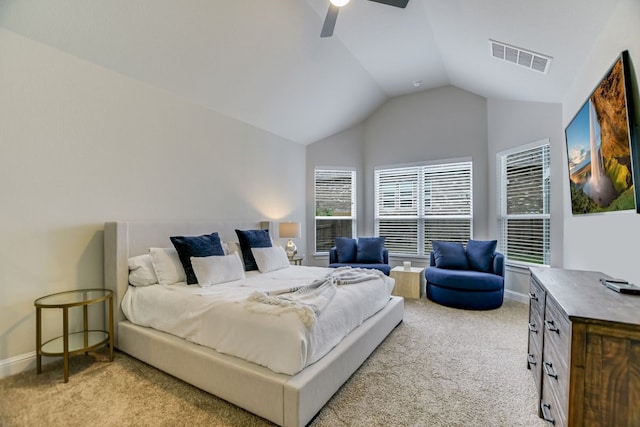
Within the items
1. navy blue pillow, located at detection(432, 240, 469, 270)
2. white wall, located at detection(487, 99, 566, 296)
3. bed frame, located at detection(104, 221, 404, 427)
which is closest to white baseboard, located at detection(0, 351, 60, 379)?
bed frame, located at detection(104, 221, 404, 427)

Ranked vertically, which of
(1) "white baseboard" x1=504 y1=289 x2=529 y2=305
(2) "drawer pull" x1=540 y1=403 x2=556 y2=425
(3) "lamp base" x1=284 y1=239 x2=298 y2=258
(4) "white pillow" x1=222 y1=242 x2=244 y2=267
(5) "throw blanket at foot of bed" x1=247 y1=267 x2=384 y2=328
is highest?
(4) "white pillow" x1=222 y1=242 x2=244 y2=267

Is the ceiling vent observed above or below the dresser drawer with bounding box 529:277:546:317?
above

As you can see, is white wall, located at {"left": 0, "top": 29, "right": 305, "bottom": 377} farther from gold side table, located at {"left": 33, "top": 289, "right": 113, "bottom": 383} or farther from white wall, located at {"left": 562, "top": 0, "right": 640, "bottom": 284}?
white wall, located at {"left": 562, "top": 0, "right": 640, "bottom": 284}

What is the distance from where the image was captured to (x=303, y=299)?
7.77 ft

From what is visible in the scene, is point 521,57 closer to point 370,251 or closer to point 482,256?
point 482,256

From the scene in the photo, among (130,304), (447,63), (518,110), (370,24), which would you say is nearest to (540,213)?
(518,110)

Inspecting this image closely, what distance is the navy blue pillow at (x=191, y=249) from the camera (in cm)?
301

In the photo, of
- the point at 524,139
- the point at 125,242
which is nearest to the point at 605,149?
the point at 524,139

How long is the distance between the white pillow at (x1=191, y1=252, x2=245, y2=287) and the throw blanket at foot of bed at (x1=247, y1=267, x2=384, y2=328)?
0.78m

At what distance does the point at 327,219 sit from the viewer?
6.27m

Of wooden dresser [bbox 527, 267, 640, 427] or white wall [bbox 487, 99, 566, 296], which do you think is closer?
wooden dresser [bbox 527, 267, 640, 427]

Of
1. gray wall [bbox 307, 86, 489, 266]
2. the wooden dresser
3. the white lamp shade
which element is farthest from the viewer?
gray wall [bbox 307, 86, 489, 266]

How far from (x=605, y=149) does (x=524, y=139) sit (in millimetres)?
2658

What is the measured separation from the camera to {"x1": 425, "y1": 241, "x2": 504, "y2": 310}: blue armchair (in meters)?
4.14
